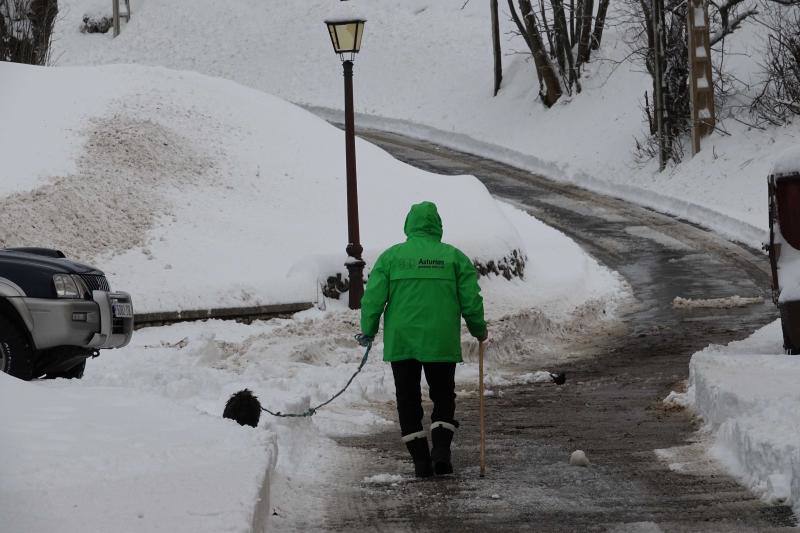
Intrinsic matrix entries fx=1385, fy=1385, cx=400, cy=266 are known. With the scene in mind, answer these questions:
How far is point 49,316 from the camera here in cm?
1043

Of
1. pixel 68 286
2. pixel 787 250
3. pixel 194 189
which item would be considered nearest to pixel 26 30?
pixel 194 189

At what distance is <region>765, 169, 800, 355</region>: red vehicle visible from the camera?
11.8 meters

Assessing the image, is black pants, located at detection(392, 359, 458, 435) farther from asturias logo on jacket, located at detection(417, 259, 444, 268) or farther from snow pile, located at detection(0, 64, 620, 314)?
snow pile, located at detection(0, 64, 620, 314)

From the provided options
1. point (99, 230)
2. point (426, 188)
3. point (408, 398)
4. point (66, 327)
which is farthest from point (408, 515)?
point (426, 188)

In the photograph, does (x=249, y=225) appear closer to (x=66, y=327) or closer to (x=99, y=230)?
(x=99, y=230)

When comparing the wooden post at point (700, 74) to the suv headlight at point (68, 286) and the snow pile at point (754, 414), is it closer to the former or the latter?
the snow pile at point (754, 414)

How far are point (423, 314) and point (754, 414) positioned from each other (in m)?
2.14

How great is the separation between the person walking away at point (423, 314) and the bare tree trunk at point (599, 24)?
105 ft

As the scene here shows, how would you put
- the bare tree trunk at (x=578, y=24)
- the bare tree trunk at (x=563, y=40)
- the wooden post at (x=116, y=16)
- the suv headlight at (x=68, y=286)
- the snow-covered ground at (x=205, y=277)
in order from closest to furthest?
the snow-covered ground at (x=205, y=277) < the suv headlight at (x=68, y=286) < the bare tree trunk at (x=563, y=40) < the bare tree trunk at (x=578, y=24) < the wooden post at (x=116, y=16)

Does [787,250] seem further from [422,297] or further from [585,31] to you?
[585,31]

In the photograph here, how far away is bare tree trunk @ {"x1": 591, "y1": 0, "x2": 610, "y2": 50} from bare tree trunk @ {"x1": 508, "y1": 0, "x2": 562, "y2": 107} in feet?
6.39

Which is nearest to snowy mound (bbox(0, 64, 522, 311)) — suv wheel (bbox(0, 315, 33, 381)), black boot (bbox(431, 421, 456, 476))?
suv wheel (bbox(0, 315, 33, 381))

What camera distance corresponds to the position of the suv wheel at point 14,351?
1028 cm

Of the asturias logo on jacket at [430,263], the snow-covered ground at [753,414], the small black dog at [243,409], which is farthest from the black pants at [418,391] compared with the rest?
the snow-covered ground at [753,414]
